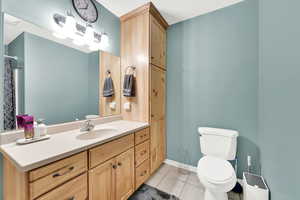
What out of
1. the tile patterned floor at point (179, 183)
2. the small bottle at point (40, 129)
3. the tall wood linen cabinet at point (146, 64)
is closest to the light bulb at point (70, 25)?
the tall wood linen cabinet at point (146, 64)

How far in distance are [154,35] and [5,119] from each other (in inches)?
76.2

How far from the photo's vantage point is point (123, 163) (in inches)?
51.0

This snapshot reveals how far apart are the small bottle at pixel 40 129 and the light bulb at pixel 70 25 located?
98 centimetres

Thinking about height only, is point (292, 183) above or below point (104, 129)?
below

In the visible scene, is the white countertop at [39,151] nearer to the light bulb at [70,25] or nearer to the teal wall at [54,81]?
Answer: the teal wall at [54,81]

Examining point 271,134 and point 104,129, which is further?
point 104,129

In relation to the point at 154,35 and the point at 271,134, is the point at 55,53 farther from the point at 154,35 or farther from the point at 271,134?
the point at 271,134

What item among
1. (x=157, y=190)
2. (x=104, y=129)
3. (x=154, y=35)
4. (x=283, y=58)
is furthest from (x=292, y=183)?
(x=154, y=35)

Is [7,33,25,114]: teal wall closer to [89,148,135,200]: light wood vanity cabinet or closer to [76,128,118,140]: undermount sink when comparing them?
[76,128,118,140]: undermount sink

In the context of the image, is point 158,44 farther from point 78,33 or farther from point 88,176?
point 88,176

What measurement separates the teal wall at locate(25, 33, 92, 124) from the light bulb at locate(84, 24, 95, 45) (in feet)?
0.60

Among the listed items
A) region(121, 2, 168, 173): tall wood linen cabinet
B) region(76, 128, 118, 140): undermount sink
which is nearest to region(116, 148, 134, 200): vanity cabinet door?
region(76, 128, 118, 140): undermount sink

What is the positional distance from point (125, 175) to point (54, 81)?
4.10ft

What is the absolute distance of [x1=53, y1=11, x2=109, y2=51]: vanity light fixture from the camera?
1.32 m
